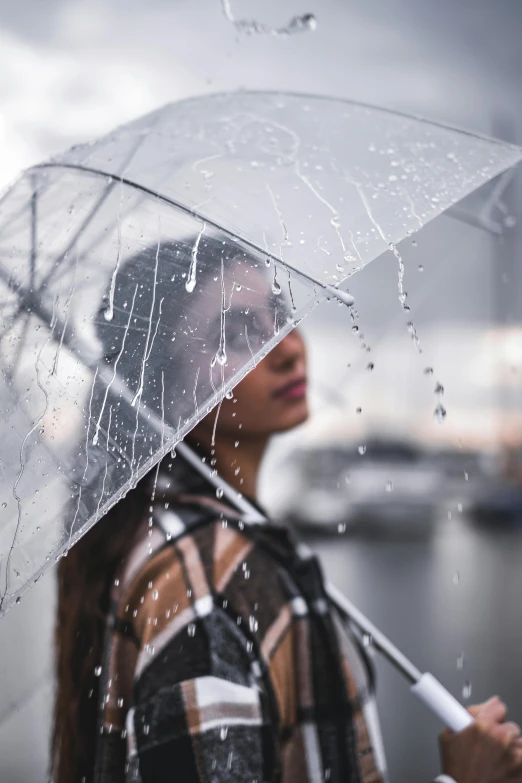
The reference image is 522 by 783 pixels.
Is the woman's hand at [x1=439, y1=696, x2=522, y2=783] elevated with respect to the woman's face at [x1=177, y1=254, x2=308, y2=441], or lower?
lower

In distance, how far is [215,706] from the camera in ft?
3.55

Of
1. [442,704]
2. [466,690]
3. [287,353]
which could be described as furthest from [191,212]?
[466,690]

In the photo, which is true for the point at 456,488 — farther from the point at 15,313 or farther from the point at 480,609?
the point at 15,313

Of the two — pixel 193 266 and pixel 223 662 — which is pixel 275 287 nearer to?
pixel 193 266

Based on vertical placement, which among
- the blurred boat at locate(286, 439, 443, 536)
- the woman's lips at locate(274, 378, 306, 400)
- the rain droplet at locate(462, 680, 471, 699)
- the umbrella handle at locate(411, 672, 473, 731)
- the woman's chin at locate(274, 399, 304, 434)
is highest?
the blurred boat at locate(286, 439, 443, 536)

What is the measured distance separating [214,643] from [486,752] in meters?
0.54

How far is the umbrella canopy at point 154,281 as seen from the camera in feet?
3.15

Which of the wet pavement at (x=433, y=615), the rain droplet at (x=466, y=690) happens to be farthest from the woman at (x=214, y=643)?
the rain droplet at (x=466, y=690)

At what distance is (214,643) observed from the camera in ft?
3.66

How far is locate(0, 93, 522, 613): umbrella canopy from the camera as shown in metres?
0.96

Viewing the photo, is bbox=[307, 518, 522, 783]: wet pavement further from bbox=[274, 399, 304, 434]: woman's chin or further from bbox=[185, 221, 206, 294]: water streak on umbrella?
bbox=[185, 221, 206, 294]: water streak on umbrella

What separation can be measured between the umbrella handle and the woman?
0.02 metres

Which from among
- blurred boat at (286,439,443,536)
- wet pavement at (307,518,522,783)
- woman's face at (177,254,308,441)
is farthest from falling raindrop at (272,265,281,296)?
blurred boat at (286,439,443,536)

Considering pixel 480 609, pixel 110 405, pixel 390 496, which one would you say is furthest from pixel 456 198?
pixel 390 496
